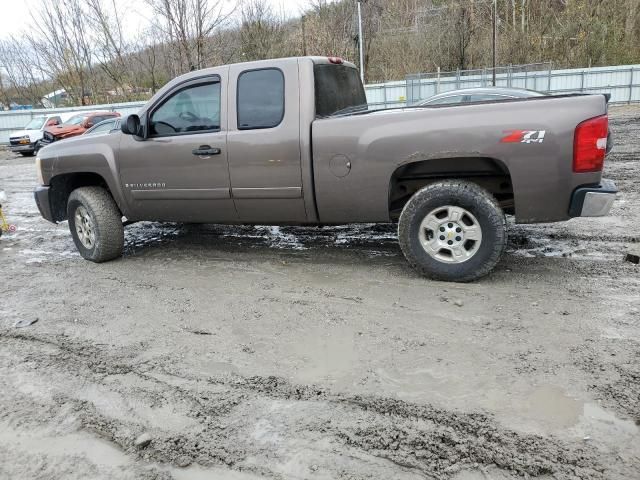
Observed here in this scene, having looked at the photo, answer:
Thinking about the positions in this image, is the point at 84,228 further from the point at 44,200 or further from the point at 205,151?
the point at 205,151

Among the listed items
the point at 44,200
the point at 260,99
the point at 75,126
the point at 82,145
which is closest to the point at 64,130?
the point at 75,126

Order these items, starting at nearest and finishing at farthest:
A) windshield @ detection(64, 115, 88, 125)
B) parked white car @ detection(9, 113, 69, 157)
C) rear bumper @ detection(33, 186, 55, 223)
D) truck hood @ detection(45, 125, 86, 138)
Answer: rear bumper @ detection(33, 186, 55, 223)
truck hood @ detection(45, 125, 86, 138)
windshield @ detection(64, 115, 88, 125)
parked white car @ detection(9, 113, 69, 157)

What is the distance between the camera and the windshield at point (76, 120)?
825 inches

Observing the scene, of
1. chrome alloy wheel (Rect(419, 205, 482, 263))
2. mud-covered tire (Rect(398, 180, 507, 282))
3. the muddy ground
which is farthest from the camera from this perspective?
chrome alloy wheel (Rect(419, 205, 482, 263))

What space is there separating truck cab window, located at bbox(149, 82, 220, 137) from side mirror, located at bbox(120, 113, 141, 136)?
0.14 meters

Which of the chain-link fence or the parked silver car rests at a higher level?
the chain-link fence

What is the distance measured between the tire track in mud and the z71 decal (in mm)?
2202

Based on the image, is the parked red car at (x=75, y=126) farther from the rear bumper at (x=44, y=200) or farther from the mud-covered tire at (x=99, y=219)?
the mud-covered tire at (x=99, y=219)

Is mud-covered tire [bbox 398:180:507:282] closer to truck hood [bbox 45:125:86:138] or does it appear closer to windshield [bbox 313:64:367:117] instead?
windshield [bbox 313:64:367:117]

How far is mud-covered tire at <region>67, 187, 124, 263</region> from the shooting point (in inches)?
220

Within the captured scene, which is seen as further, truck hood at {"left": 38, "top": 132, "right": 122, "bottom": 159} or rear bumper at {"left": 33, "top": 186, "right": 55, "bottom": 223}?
rear bumper at {"left": 33, "top": 186, "right": 55, "bottom": 223}

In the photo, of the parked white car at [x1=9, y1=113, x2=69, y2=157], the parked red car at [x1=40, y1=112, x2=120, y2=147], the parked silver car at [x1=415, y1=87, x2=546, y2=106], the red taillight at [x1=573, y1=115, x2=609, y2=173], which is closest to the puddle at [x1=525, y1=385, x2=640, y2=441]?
the red taillight at [x1=573, y1=115, x2=609, y2=173]

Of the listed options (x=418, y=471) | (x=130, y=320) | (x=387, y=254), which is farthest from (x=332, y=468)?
(x=387, y=254)

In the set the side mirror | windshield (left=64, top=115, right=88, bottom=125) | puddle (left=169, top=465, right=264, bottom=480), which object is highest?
windshield (left=64, top=115, right=88, bottom=125)
